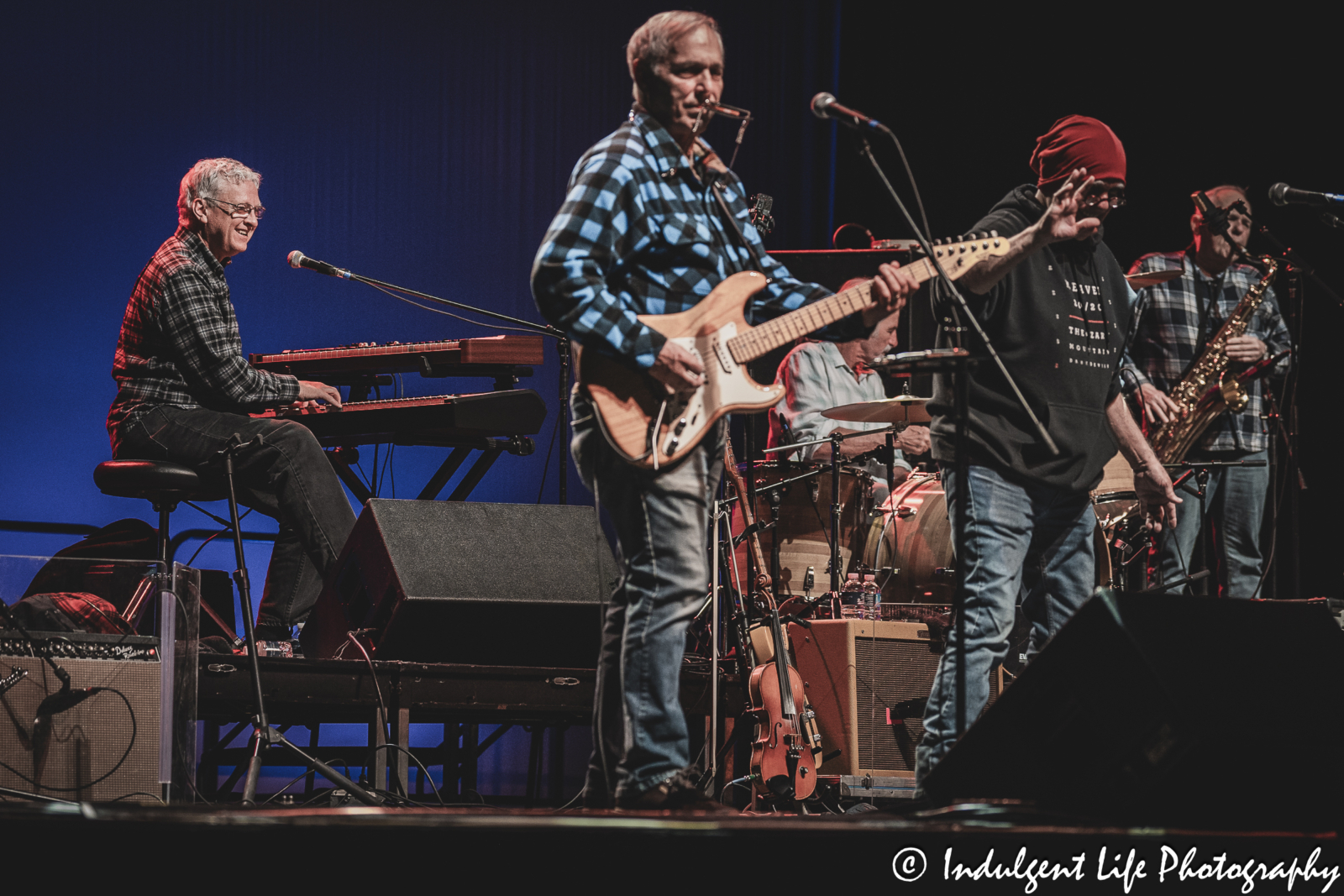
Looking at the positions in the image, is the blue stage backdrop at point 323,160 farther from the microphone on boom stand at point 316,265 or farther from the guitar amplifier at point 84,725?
the guitar amplifier at point 84,725

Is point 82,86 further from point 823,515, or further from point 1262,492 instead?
point 1262,492

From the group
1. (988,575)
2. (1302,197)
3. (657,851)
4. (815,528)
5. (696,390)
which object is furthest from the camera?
(815,528)

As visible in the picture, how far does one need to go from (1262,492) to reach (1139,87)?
8.71 ft

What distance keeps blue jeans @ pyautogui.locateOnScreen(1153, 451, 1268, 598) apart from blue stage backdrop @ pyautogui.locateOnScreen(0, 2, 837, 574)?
11.2 ft

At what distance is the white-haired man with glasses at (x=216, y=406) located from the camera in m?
5.01

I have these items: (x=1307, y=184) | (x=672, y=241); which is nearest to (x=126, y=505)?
(x=672, y=241)

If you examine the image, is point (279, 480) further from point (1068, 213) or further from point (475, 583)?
point (1068, 213)

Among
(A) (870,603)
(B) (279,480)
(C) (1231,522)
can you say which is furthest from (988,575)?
(C) (1231,522)

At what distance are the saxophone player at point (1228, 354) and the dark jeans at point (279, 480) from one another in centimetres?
382

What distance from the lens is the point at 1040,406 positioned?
139 inches

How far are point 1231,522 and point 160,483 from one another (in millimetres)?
4952

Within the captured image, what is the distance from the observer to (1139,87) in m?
7.52

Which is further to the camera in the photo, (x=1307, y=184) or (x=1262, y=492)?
(x=1307, y=184)

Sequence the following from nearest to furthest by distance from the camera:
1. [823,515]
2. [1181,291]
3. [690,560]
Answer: [690,560] < [823,515] < [1181,291]
